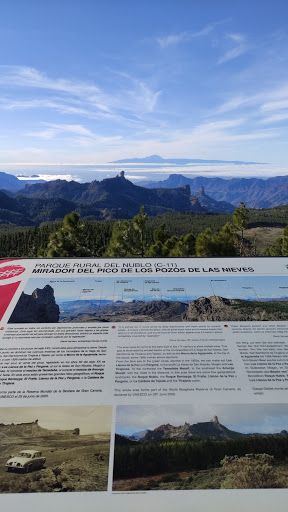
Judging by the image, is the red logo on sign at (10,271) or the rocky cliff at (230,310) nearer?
the rocky cliff at (230,310)

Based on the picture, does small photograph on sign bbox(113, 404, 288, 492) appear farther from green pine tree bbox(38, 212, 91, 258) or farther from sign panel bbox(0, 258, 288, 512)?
green pine tree bbox(38, 212, 91, 258)

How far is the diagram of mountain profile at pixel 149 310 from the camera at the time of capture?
5758mm

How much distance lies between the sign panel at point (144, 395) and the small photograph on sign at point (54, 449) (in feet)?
0.04

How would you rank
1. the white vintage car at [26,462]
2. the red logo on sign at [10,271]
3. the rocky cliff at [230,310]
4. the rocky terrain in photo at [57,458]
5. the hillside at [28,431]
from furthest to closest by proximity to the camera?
the red logo on sign at [10,271], the rocky cliff at [230,310], the hillside at [28,431], the white vintage car at [26,462], the rocky terrain in photo at [57,458]

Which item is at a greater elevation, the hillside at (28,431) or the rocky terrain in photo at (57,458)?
the hillside at (28,431)

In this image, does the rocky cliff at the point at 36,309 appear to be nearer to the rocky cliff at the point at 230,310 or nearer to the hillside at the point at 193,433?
the rocky cliff at the point at 230,310

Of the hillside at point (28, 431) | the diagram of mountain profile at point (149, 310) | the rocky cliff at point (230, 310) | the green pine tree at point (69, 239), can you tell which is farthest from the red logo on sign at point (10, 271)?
the green pine tree at point (69, 239)

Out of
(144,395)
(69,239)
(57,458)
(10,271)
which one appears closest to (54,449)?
(57,458)

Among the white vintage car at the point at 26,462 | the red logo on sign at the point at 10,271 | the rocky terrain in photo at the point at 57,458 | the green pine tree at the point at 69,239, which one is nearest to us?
the rocky terrain in photo at the point at 57,458

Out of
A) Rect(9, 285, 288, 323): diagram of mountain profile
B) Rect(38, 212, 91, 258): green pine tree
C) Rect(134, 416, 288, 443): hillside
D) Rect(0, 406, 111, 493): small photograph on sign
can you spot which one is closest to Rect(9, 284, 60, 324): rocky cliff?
Rect(9, 285, 288, 323): diagram of mountain profile

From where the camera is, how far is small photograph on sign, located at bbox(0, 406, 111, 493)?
11.6ft

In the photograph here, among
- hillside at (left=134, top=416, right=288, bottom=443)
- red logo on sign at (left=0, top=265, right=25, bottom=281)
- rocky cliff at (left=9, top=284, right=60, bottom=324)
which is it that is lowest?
hillside at (left=134, top=416, right=288, bottom=443)

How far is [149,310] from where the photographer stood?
5.93 metres

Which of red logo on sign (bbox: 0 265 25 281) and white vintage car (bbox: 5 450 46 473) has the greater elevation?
red logo on sign (bbox: 0 265 25 281)
